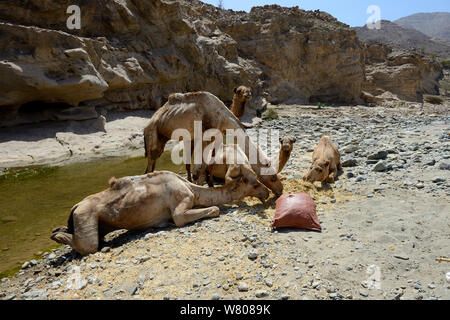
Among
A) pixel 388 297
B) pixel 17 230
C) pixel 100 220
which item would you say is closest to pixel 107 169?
pixel 17 230

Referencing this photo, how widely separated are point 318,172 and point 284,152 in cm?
85

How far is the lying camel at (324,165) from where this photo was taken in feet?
22.4

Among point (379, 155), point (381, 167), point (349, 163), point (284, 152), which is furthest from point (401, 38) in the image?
point (284, 152)

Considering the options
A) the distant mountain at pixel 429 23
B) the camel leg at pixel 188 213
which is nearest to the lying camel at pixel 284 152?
the camel leg at pixel 188 213

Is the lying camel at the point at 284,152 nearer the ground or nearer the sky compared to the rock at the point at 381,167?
nearer the sky

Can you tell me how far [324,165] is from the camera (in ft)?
22.6

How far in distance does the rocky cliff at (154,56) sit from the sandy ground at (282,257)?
11018 mm

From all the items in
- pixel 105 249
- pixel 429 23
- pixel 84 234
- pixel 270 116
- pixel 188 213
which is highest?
pixel 429 23

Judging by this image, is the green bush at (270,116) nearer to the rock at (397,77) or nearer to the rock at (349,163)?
the rock at (349,163)

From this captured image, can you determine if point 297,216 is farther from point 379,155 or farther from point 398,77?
point 398,77

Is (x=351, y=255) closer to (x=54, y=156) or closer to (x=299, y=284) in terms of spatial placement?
(x=299, y=284)

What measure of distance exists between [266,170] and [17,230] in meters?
4.97

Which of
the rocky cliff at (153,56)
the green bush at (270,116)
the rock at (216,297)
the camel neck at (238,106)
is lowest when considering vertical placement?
the rock at (216,297)

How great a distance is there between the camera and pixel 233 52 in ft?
85.7
